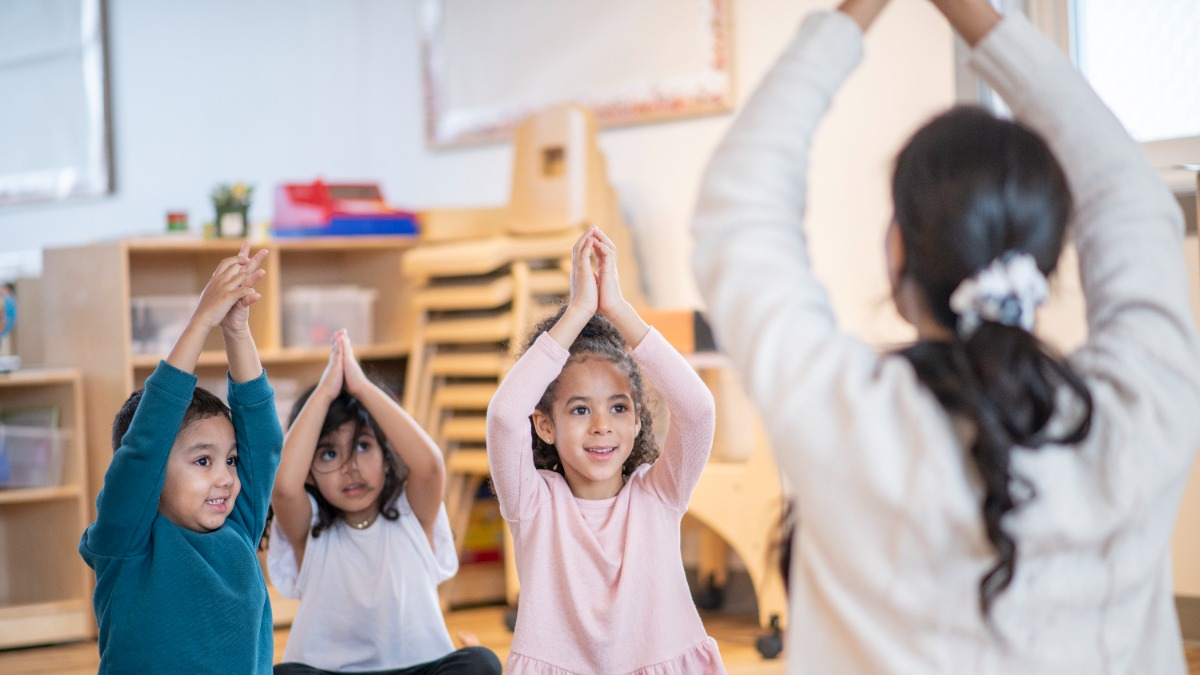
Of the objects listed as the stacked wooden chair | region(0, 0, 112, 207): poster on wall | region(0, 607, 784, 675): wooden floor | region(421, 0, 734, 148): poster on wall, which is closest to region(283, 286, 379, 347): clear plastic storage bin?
the stacked wooden chair

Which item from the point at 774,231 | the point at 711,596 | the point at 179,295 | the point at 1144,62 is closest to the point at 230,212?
the point at 179,295

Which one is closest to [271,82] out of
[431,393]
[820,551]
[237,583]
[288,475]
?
[431,393]

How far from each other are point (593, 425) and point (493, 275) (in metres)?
1.75

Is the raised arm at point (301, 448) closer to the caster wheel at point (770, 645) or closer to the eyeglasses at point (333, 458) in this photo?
the eyeglasses at point (333, 458)

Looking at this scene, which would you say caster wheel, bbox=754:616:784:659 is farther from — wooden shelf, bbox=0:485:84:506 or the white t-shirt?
wooden shelf, bbox=0:485:84:506

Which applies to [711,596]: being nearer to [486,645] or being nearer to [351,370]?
[486,645]

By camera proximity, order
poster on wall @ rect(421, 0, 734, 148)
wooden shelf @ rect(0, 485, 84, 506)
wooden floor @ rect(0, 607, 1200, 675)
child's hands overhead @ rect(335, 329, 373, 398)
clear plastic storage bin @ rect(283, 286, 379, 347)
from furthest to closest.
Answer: clear plastic storage bin @ rect(283, 286, 379, 347) < poster on wall @ rect(421, 0, 734, 148) < wooden shelf @ rect(0, 485, 84, 506) < wooden floor @ rect(0, 607, 1200, 675) < child's hands overhead @ rect(335, 329, 373, 398)

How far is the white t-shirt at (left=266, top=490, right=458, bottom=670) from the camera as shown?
1.85 meters

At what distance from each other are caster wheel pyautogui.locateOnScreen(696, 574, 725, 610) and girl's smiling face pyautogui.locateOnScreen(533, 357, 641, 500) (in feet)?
5.54

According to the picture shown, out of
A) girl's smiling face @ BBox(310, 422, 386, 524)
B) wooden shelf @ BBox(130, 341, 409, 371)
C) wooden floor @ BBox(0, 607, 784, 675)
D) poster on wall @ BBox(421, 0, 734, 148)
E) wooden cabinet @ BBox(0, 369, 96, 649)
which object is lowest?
wooden floor @ BBox(0, 607, 784, 675)

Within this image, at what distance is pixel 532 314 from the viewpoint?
3.15 metres

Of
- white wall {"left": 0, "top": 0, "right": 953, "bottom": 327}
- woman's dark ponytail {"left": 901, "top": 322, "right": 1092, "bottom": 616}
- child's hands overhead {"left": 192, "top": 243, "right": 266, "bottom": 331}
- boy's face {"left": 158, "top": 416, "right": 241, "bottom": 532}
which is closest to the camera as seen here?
woman's dark ponytail {"left": 901, "top": 322, "right": 1092, "bottom": 616}

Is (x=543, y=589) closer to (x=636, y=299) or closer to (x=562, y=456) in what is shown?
(x=562, y=456)

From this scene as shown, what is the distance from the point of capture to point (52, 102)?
15.8 ft
